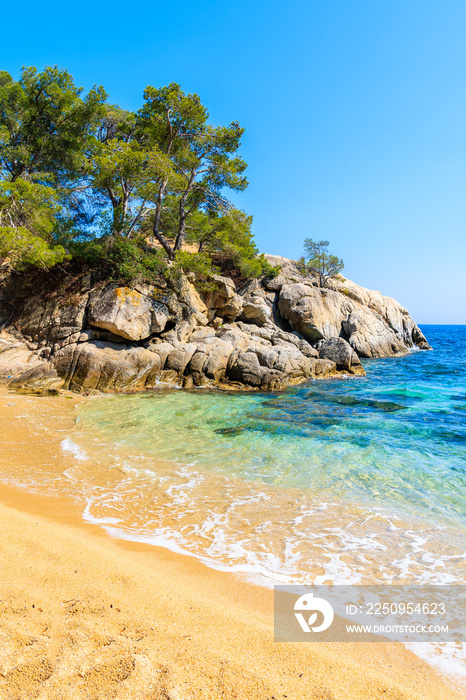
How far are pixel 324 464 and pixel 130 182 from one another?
19672 millimetres

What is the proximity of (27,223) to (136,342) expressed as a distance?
8.75 meters

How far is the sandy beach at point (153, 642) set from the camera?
7.41 ft

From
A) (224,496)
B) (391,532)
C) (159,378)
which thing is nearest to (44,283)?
(159,378)

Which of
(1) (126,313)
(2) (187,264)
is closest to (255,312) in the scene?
(2) (187,264)

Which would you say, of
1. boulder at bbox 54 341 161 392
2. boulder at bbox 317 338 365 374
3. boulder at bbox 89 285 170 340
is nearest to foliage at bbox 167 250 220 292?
boulder at bbox 89 285 170 340

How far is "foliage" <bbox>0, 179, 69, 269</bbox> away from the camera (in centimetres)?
1647

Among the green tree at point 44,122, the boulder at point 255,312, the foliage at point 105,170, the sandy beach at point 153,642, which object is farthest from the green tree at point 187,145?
the sandy beach at point 153,642

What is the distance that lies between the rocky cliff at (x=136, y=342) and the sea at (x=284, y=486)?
382 centimetres

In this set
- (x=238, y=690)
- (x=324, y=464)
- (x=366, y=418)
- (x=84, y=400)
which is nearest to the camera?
(x=238, y=690)

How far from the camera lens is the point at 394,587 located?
13.7 ft

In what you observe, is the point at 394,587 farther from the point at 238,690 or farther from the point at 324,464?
the point at 324,464

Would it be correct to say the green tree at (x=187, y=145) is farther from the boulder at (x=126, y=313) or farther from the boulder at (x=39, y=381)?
the boulder at (x=39, y=381)

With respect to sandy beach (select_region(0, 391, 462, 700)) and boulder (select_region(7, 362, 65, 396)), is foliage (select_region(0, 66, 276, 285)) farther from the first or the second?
sandy beach (select_region(0, 391, 462, 700))

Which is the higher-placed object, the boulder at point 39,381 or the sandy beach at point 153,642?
the sandy beach at point 153,642
